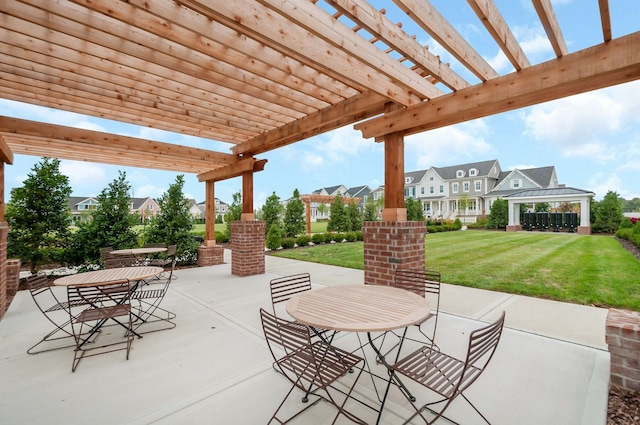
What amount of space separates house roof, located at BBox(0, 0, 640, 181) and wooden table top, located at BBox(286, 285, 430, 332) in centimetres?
239

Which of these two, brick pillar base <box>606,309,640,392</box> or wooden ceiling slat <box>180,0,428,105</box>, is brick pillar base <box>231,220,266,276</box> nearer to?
wooden ceiling slat <box>180,0,428,105</box>

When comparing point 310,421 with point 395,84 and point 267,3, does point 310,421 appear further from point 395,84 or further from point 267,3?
point 395,84

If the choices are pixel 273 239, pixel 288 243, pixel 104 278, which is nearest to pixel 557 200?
pixel 288 243

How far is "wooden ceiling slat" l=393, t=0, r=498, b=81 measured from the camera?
2.38 meters

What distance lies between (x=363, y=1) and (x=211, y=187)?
7.79 m

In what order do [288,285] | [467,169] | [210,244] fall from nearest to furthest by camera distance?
[288,285]
[210,244]
[467,169]

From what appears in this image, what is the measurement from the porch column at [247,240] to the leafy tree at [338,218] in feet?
37.6

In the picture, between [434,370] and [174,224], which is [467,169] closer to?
[174,224]

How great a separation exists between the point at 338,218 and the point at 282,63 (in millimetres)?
15451

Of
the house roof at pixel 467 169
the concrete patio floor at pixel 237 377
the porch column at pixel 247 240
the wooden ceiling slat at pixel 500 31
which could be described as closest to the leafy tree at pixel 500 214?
the house roof at pixel 467 169

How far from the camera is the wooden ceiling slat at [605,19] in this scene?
2.08m

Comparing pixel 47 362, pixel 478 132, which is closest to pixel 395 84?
pixel 47 362

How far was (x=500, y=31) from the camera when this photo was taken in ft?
8.32

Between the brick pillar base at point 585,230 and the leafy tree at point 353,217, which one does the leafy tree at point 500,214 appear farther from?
the leafy tree at point 353,217
